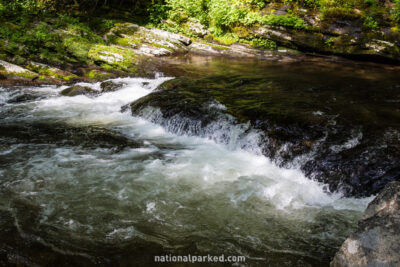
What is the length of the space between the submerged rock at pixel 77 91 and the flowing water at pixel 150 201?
2633 millimetres

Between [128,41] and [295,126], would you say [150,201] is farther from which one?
[128,41]

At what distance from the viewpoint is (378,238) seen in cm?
256

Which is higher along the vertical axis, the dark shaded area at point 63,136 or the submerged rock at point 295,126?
the submerged rock at point 295,126

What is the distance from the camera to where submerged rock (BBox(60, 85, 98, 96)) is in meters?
9.40

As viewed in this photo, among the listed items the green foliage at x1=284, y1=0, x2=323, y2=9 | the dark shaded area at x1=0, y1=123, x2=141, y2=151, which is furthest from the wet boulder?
the green foliage at x1=284, y1=0, x2=323, y2=9

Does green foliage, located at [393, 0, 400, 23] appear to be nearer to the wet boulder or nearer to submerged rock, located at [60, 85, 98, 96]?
the wet boulder

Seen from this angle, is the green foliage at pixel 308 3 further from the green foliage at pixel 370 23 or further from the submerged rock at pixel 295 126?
the submerged rock at pixel 295 126

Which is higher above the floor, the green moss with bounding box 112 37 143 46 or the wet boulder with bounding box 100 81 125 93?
the green moss with bounding box 112 37 143 46

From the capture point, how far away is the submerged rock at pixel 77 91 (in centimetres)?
940

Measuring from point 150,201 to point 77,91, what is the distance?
6.65 metres

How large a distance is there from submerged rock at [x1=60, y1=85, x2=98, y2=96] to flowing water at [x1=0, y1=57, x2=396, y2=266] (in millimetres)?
2633

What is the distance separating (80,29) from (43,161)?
1048 cm

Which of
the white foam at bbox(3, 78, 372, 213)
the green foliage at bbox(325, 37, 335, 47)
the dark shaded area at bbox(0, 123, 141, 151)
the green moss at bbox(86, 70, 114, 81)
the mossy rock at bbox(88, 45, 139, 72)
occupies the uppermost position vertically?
the green foliage at bbox(325, 37, 335, 47)

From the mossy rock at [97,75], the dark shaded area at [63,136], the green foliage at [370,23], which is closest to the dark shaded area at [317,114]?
the dark shaded area at [63,136]
